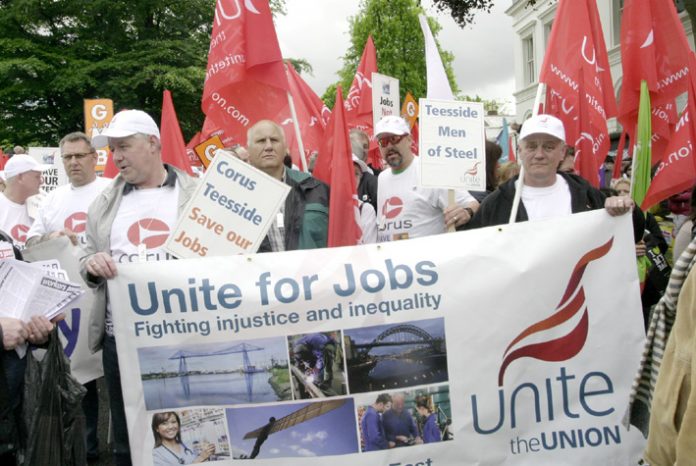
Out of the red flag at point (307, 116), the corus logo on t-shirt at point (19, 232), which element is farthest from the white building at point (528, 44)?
the corus logo on t-shirt at point (19, 232)

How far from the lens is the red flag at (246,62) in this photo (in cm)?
485

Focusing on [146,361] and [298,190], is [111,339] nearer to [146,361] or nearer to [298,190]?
[146,361]

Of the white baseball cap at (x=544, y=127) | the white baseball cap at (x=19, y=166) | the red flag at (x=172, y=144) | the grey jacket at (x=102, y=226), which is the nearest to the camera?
the grey jacket at (x=102, y=226)

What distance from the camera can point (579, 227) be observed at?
339 centimetres

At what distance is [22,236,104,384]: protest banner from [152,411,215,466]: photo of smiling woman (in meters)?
1.51

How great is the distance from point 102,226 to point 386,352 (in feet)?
5.56

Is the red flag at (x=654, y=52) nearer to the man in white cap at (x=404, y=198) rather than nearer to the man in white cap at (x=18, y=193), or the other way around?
the man in white cap at (x=404, y=198)

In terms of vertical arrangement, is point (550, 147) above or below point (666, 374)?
above

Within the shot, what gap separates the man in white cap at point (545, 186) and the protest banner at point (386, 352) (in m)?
0.63

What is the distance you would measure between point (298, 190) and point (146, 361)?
4.20 feet

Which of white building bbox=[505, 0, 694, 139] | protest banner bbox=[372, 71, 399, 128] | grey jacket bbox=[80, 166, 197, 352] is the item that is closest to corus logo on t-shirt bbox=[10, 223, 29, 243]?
grey jacket bbox=[80, 166, 197, 352]

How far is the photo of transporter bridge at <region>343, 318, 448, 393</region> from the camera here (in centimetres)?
317

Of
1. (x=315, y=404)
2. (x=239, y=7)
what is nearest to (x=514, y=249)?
(x=315, y=404)

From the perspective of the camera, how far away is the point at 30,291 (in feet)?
10.0
